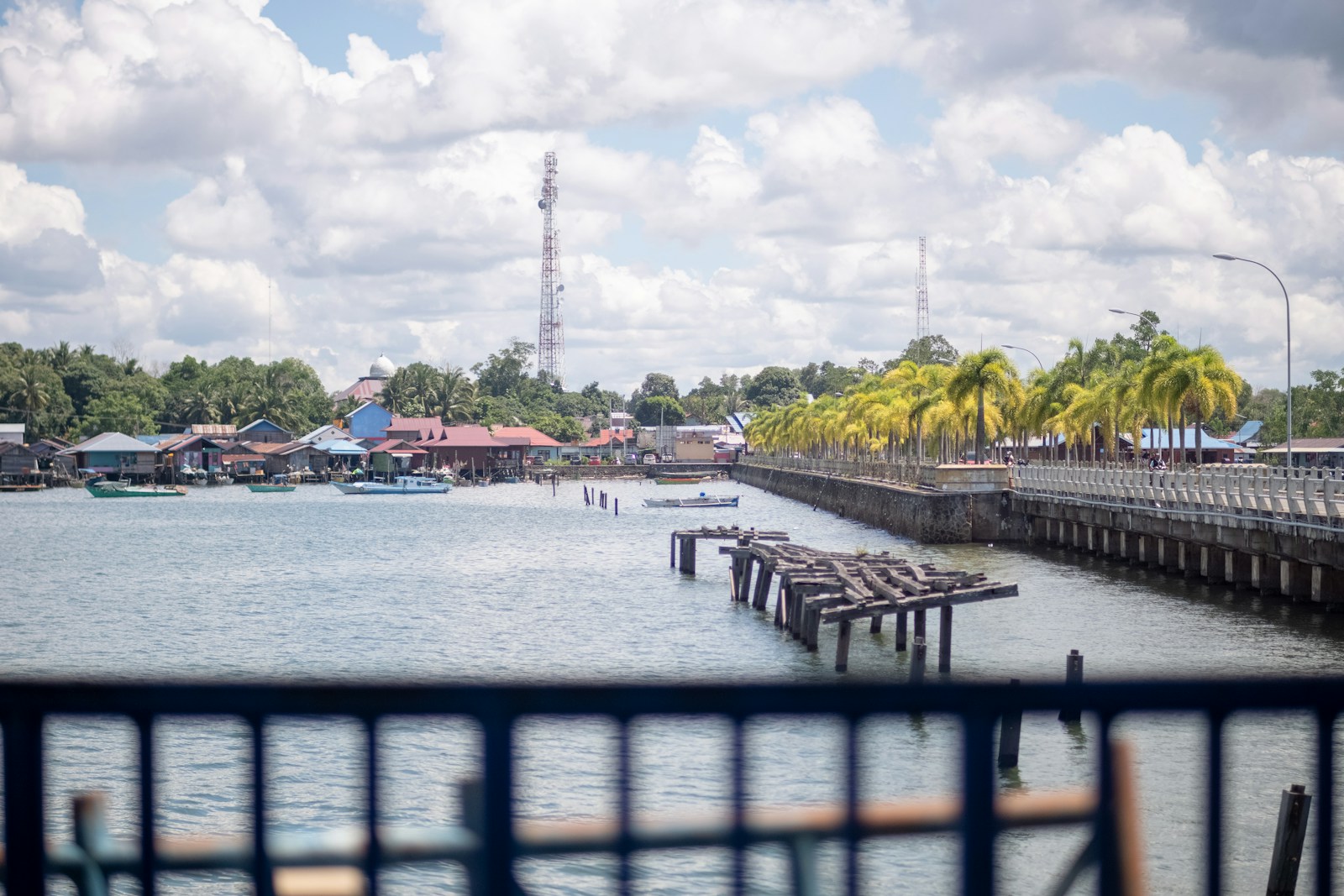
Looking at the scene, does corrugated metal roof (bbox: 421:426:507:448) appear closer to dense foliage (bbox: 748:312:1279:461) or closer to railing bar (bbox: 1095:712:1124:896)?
dense foliage (bbox: 748:312:1279:461)

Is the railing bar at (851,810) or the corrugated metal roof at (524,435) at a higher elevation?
the corrugated metal roof at (524,435)

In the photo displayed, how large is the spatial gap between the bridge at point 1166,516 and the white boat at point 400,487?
178 ft

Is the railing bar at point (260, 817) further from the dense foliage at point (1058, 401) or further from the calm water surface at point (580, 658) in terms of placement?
the dense foliage at point (1058, 401)

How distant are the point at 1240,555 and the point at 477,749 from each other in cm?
3801

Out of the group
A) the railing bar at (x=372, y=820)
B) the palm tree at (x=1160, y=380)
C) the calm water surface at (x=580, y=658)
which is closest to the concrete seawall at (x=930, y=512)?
the calm water surface at (x=580, y=658)

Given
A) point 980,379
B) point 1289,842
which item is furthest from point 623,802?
point 980,379

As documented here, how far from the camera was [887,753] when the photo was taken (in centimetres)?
472

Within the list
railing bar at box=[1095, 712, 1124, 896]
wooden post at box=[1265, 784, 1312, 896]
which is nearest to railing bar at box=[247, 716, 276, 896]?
railing bar at box=[1095, 712, 1124, 896]

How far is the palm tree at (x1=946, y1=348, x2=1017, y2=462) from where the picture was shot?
210 feet

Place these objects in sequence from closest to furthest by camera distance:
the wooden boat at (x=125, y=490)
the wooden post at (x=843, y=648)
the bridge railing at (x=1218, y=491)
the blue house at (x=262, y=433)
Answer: the wooden post at (x=843, y=648) < the bridge railing at (x=1218, y=491) < the wooden boat at (x=125, y=490) < the blue house at (x=262, y=433)

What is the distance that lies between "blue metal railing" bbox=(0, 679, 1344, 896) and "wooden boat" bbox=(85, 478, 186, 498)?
116161mm

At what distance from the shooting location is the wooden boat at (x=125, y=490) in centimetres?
11181

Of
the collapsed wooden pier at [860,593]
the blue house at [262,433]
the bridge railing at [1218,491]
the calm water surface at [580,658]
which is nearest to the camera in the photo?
the calm water surface at [580,658]

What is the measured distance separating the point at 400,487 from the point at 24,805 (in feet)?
389
